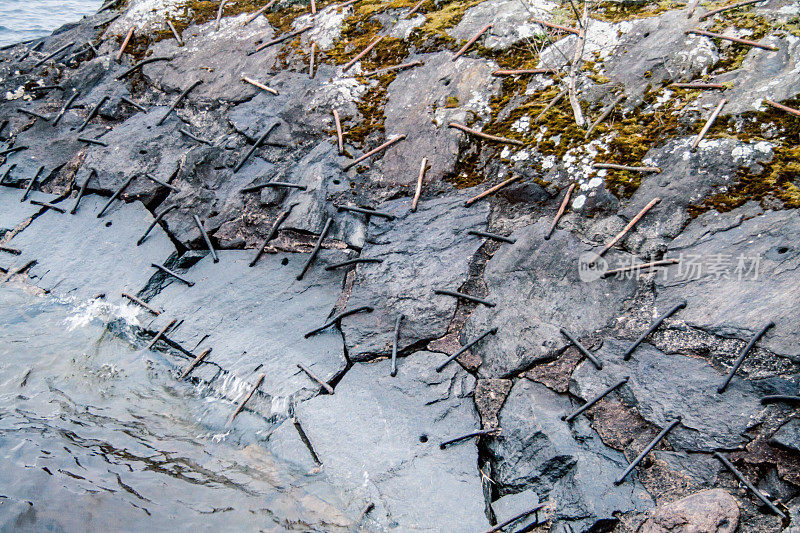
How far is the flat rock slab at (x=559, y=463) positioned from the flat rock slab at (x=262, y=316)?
50.4 inches

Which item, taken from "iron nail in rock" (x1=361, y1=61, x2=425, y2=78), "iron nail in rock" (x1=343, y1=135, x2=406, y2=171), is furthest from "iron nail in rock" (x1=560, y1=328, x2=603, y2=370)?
"iron nail in rock" (x1=361, y1=61, x2=425, y2=78)

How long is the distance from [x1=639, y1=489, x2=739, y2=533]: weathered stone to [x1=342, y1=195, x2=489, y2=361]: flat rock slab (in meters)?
1.68

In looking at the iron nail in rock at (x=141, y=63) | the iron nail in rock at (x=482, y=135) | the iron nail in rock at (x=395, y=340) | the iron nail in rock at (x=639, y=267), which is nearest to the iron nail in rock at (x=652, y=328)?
the iron nail in rock at (x=639, y=267)

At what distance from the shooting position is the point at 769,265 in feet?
10.4

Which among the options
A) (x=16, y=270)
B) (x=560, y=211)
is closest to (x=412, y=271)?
(x=560, y=211)

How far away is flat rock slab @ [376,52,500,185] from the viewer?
4.55m

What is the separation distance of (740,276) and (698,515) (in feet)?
4.70

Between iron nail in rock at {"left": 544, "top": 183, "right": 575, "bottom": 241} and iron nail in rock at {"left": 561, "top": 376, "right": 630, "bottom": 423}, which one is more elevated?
iron nail in rock at {"left": 544, "top": 183, "right": 575, "bottom": 241}

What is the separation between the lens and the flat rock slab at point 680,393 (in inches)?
114

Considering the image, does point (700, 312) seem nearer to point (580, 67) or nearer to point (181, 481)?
point (580, 67)

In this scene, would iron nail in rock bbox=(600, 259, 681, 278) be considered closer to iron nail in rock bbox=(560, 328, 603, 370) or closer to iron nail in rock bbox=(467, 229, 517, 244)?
iron nail in rock bbox=(560, 328, 603, 370)

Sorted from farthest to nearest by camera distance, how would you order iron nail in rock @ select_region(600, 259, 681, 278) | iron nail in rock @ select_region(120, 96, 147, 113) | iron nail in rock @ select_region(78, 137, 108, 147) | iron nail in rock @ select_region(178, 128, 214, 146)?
iron nail in rock @ select_region(120, 96, 147, 113), iron nail in rock @ select_region(78, 137, 108, 147), iron nail in rock @ select_region(178, 128, 214, 146), iron nail in rock @ select_region(600, 259, 681, 278)

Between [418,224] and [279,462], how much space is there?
81.0 inches

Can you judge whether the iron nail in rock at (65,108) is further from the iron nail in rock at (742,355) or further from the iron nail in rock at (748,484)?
the iron nail in rock at (748,484)
